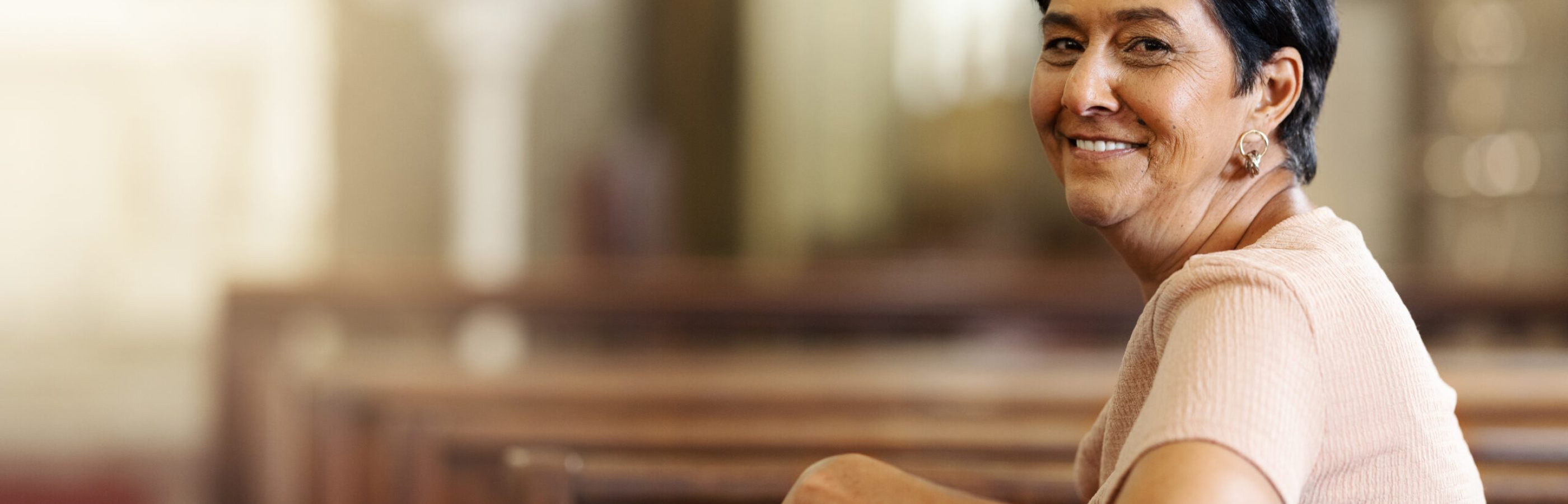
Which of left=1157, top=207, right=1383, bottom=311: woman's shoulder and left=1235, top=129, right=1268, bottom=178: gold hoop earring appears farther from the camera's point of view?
left=1235, top=129, right=1268, bottom=178: gold hoop earring

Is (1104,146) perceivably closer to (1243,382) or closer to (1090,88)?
(1090,88)

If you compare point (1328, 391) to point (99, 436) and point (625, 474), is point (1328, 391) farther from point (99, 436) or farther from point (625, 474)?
point (99, 436)

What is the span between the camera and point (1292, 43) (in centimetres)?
98

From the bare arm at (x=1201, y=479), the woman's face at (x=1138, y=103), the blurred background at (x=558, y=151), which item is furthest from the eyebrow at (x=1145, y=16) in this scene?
the blurred background at (x=558, y=151)

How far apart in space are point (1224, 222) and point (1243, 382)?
0.32 m

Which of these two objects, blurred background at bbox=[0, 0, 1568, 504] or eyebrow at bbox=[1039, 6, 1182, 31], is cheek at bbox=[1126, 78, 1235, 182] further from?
blurred background at bbox=[0, 0, 1568, 504]

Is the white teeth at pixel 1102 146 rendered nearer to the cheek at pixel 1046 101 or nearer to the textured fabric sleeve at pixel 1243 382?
the cheek at pixel 1046 101

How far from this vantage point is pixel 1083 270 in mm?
3586

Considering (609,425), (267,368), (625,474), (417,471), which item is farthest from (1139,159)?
(267,368)

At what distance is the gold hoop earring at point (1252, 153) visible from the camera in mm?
997

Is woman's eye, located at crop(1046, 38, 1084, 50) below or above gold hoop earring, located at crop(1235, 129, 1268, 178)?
above

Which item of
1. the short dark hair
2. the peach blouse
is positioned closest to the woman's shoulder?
the peach blouse

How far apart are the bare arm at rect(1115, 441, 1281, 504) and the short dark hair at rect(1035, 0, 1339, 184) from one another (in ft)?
1.10

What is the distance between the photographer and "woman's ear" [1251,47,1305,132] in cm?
98
